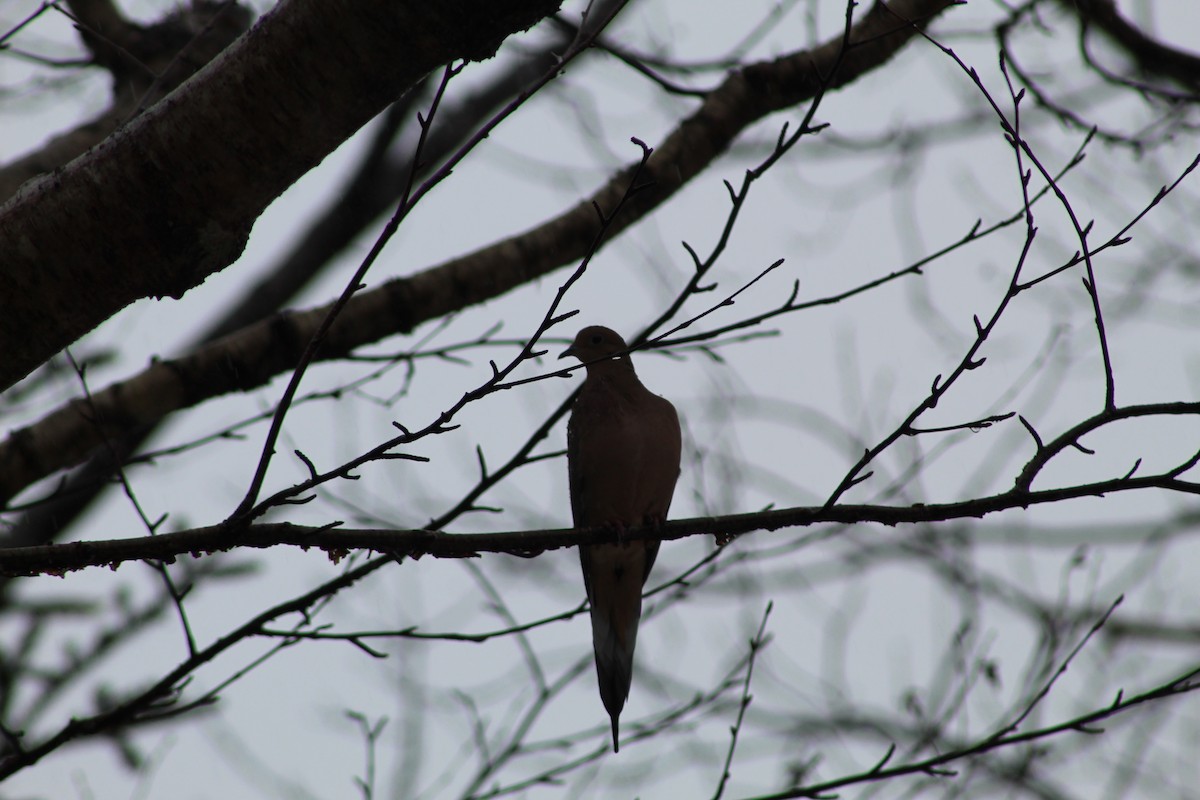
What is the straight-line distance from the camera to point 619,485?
437cm

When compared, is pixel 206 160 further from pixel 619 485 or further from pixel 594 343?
pixel 594 343

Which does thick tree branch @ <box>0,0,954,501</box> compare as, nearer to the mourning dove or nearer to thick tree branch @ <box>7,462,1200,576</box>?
the mourning dove

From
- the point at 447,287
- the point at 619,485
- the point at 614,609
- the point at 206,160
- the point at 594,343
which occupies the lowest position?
the point at 206,160

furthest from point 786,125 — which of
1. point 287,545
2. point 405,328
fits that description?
point 405,328

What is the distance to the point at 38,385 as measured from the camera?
5.17 meters

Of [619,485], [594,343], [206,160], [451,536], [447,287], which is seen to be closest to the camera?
[206,160]

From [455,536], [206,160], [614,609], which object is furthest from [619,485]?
[206,160]

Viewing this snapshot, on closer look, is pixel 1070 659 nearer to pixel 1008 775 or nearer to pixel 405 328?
pixel 1008 775

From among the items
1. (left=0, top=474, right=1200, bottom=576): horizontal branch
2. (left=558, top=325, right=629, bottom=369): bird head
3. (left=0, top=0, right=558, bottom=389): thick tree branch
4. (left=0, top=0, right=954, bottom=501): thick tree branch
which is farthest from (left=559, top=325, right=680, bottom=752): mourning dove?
(left=0, top=0, right=558, bottom=389): thick tree branch

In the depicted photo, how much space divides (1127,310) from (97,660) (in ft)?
20.6

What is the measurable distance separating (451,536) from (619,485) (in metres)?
2.09

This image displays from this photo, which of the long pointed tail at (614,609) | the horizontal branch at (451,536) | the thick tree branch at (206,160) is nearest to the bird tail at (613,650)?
the long pointed tail at (614,609)

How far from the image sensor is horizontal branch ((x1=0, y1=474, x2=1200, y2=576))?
2.07m

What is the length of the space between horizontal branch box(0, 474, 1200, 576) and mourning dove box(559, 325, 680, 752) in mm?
1568
